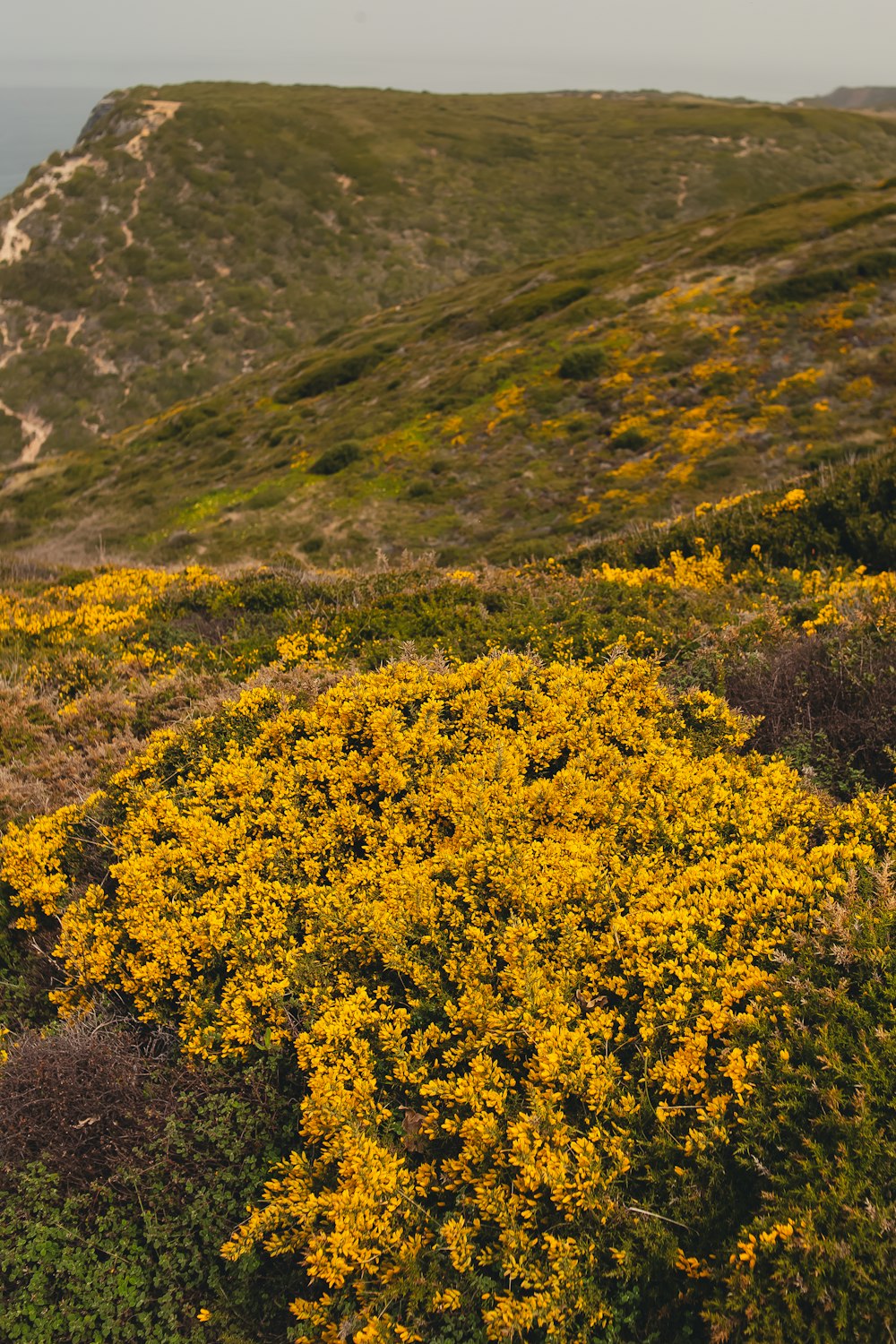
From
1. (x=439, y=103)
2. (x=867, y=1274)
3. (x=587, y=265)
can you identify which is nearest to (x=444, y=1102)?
(x=867, y=1274)

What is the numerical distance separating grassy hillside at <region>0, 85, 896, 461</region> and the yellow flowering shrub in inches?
2710

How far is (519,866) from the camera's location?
226 inches

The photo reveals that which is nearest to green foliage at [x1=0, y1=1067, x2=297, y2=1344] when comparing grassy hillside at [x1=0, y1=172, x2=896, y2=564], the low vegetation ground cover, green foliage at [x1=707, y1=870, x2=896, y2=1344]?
the low vegetation ground cover

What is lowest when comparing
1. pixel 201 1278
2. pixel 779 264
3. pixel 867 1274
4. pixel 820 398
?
pixel 201 1278

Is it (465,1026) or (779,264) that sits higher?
(779,264)

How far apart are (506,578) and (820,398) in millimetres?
19076

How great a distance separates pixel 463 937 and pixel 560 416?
90.2 ft

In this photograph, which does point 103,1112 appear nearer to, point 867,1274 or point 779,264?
point 867,1274

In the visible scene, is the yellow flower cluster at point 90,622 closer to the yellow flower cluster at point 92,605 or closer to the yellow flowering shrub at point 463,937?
the yellow flower cluster at point 92,605

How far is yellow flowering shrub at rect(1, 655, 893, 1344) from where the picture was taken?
405cm

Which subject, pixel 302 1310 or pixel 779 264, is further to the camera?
pixel 779 264

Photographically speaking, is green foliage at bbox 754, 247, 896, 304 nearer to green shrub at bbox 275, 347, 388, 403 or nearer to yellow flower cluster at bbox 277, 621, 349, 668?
green shrub at bbox 275, 347, 388, 403

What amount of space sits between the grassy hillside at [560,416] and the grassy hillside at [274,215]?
31.5m

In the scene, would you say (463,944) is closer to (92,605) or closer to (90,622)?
(90,622)
